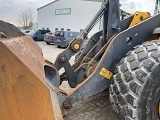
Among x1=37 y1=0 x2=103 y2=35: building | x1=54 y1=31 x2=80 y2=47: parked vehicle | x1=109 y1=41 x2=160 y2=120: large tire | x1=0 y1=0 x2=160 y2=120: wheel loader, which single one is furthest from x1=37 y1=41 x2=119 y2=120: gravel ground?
x1=37 y1=0 x2=103 y2=35: building

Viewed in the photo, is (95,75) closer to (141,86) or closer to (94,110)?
(141,86)

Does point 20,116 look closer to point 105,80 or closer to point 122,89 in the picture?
point 122,89

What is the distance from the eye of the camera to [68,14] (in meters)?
37.4

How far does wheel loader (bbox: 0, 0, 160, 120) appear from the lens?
5.25 ft

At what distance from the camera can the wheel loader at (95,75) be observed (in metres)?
1.60

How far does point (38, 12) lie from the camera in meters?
45.3

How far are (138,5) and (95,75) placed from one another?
200cm

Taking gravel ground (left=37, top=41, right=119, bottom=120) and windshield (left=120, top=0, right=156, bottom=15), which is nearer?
gravel ground (left=37, top=41, right=119, bottom=120)

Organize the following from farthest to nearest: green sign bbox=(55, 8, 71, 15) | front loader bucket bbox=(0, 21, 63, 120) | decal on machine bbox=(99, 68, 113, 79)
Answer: green sign bbox=(55, 8, 71, 15)
decal on machine bbox=(99, 68, 113, 79)
front loader bucket bbox=(0, 21, 63, 120)

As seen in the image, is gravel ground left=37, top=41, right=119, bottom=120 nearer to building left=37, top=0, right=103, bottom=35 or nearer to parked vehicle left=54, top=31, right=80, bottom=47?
parked vehicle left=54, top=31, right=80, bottom=47

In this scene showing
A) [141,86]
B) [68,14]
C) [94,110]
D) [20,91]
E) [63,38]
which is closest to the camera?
[20,91]

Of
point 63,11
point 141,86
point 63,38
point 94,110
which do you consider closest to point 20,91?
point 141,86

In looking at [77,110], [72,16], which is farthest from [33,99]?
[72,16]

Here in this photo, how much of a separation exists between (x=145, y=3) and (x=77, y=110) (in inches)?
90.3
